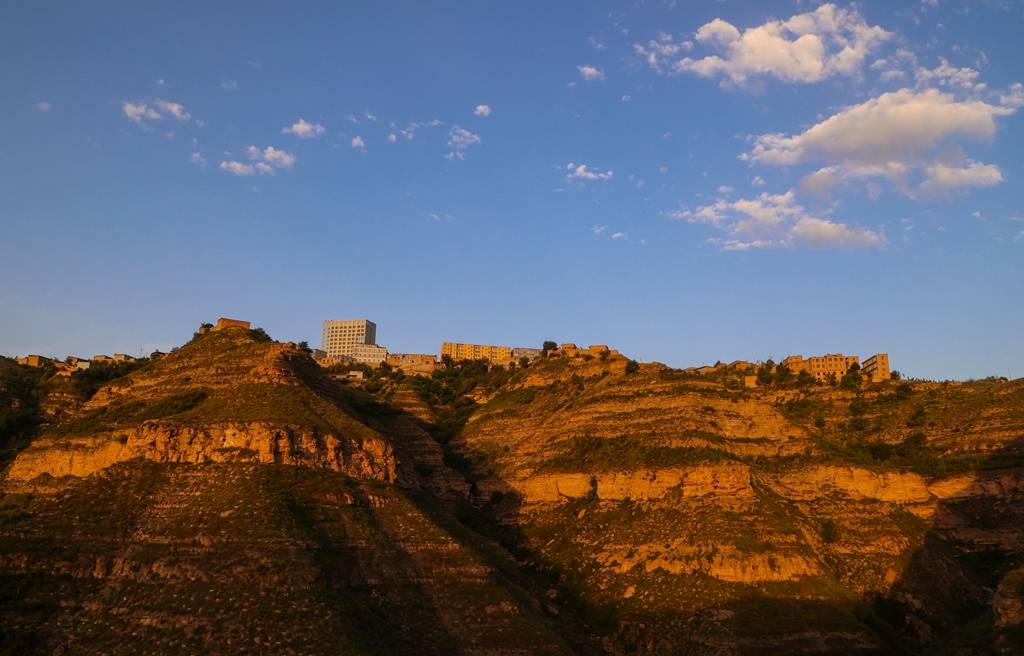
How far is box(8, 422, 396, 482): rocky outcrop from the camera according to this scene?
184ft

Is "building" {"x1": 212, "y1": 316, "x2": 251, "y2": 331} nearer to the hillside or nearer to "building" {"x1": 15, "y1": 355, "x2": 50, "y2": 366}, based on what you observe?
the hillside

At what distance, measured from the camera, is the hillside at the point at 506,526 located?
45062mm

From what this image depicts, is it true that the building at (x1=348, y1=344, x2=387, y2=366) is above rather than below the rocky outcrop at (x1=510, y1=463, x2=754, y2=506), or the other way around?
above

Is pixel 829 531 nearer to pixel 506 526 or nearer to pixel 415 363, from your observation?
pixel 506 526

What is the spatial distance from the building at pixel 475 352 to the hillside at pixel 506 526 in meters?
83.7

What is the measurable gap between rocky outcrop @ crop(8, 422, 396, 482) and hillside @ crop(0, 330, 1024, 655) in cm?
15

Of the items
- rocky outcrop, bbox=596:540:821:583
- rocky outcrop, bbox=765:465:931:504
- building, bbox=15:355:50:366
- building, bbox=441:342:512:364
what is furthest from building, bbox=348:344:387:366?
rocky outcrop, bbox=596:540:821:583

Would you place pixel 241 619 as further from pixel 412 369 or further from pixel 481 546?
pixel 412 369

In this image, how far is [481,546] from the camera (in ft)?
209

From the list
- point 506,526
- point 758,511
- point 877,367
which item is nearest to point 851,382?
point 877,367

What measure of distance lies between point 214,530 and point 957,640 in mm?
40060

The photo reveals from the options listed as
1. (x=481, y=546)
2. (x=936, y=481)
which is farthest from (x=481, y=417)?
(x=936, y=481)

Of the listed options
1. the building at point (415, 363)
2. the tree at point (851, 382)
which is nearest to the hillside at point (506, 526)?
the tree at point (851, 382)

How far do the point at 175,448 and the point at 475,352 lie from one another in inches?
4819
